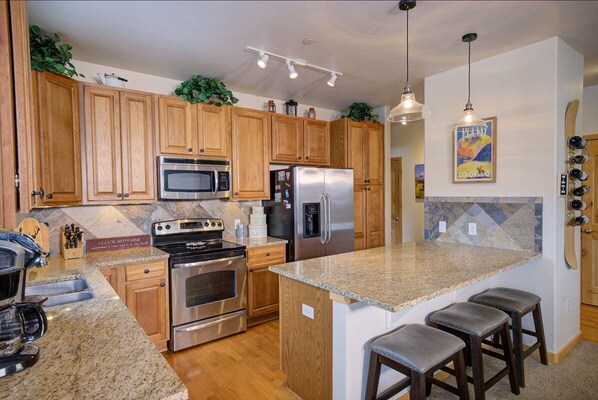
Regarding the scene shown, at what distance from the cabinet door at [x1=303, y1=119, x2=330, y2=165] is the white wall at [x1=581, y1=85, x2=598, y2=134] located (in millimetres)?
3015

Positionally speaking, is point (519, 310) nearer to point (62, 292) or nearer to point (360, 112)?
point (360, 112)

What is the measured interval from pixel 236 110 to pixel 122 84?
1.09 m

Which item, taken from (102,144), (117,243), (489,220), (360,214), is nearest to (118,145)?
(102,144)

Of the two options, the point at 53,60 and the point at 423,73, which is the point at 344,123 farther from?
the point at 53,60

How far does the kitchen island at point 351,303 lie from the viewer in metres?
1.69

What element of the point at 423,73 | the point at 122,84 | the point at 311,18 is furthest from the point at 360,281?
the point at 122,84

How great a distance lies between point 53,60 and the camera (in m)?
2.25

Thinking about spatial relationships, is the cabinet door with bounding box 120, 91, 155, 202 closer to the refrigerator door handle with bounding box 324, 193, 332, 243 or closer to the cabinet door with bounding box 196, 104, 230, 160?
the cabinet door with bounding box 196, 104, 230, 160

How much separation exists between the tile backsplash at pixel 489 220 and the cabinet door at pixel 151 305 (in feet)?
8.61

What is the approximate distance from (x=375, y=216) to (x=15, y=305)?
3902 mm

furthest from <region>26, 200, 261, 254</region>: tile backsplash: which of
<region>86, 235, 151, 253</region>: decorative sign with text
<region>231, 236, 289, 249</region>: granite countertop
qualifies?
<region>231, 236, 289, 249</region>: granite countertop

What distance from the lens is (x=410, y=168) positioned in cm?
583

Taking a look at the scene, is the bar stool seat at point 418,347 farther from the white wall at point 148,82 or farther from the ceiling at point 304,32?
the white wall at point 148,82

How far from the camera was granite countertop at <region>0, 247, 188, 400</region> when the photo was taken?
0.84 meters
